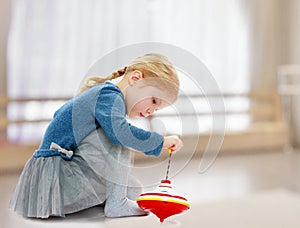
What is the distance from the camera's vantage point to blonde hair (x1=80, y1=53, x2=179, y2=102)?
0.74 meters

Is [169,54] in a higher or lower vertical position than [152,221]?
higher

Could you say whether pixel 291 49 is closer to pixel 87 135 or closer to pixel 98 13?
pixel 98 13

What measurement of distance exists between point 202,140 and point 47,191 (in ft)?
1.20

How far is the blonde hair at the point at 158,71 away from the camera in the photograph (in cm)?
74

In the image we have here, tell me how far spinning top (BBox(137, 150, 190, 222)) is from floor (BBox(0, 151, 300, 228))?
0.02m

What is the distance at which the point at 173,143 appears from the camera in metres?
0.80

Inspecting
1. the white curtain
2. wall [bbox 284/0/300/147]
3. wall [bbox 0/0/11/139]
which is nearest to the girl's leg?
the white curtain

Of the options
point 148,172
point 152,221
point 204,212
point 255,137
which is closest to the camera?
point 148,172

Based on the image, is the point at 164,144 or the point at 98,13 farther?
the point at 98,13

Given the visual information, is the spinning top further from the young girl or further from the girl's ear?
the girl's ear

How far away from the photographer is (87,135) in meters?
0.92

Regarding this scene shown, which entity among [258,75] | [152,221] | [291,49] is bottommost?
[152,221]

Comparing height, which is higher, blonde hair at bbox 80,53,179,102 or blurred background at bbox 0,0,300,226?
blurred background at bbox 0,0,300,226

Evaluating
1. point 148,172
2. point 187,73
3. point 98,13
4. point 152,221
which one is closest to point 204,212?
point 152,221
